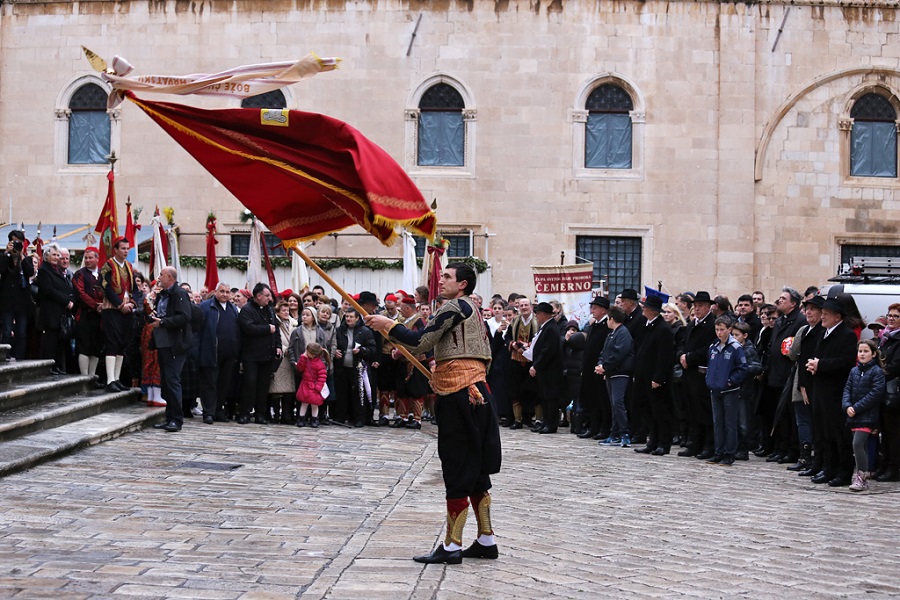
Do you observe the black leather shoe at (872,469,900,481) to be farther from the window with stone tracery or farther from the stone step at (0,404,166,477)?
the window with stone tracery

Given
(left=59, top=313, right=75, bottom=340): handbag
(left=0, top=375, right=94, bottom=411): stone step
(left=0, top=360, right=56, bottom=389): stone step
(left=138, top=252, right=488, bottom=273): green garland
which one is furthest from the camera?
(left=138, top=252, right=488, bottom=273): green garland

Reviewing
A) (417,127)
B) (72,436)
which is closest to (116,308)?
(72,436)

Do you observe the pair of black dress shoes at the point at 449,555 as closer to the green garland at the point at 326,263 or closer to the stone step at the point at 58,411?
the stone step at the point at 58,411

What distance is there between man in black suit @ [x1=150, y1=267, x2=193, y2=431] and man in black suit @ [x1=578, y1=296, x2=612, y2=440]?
5.61 meters

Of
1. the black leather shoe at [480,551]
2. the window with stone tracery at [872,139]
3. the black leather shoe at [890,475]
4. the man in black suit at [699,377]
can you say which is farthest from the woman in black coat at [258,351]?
the window with stone tracery at [872,139]

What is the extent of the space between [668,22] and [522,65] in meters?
3.60

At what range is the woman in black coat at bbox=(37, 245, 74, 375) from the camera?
15.4m

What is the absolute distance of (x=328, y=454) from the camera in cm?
1340

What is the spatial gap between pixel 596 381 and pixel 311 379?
4.09 m

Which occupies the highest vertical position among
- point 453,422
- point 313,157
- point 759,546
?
point 313,157

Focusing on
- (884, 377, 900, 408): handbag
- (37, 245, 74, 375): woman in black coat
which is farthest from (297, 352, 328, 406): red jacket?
(884, 377, 900, 408): handbag

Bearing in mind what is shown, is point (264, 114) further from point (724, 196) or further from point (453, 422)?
point (724, 196)

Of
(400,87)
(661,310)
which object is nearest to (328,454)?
(661,310)

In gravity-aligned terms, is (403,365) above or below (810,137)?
below
